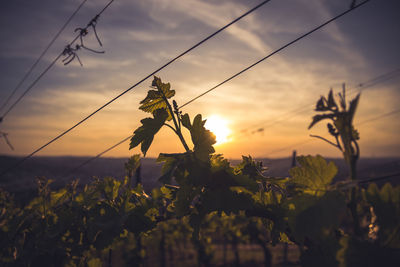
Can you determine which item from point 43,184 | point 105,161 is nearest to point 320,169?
→ point 43,184

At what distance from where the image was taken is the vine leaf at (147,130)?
1.40 meters

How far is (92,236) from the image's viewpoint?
1.84 meters

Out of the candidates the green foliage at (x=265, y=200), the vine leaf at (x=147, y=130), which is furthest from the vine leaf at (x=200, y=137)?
the vine leaf at (x=147, y=130)

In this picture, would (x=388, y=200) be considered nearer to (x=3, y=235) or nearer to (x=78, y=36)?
(x=3, y=235)

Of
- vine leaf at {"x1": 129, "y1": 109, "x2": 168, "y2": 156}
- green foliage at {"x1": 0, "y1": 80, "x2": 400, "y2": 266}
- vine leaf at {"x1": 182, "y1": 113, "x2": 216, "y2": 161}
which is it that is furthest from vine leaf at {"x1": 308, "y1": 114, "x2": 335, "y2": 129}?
vine leaf at {"x1": 129, "y1": 109, "x2": 168, "y2": 156}

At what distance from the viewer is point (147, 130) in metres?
1.42

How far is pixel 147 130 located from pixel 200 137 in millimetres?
329

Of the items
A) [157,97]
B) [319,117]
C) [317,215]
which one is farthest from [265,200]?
[157,97]

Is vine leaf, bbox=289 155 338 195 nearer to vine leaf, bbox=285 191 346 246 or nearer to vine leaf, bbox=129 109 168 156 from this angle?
vine leaf, bbox=285 191 346 246

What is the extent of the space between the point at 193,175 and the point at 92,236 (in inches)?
44.6

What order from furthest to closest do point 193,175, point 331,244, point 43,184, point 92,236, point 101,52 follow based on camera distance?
point 101,52 → point 43,184 → point 92,236 → point 193,175 → point 331,244

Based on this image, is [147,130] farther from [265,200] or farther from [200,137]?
[265,200]

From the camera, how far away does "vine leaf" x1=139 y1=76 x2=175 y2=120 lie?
138 centimetres

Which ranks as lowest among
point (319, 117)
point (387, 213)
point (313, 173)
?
point (387, 213)
